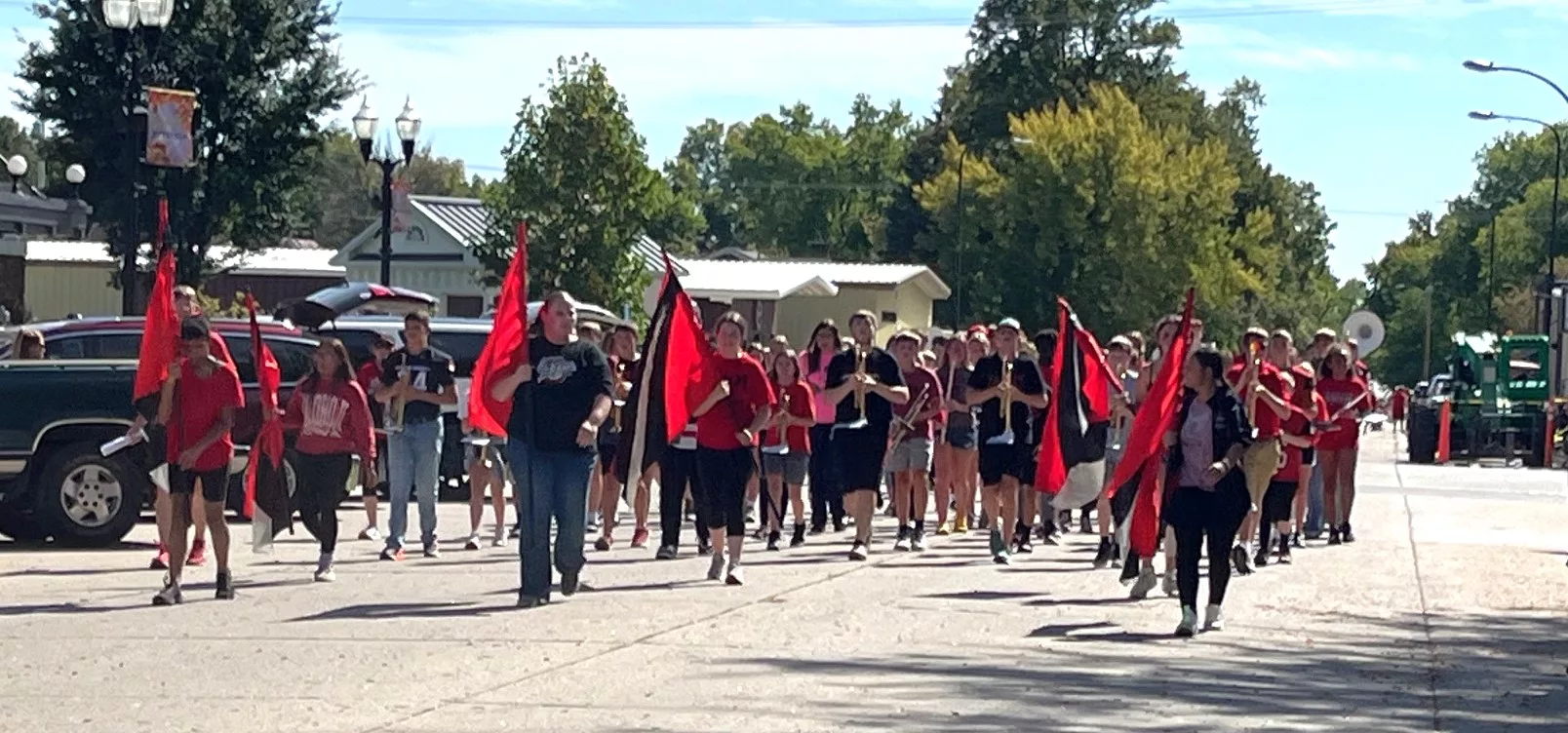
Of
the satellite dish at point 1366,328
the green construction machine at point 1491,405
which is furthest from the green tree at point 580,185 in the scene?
the green construction machine at point 1491,405

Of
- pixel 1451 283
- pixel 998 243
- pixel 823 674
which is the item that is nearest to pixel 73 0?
pixel 823 674

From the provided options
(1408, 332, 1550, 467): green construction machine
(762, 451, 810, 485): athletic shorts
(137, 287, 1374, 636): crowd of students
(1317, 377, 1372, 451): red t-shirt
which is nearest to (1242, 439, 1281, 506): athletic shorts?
(137, 287, 1374, 636): crowd of students

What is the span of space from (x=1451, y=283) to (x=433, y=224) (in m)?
82.5

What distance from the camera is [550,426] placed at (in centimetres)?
1522

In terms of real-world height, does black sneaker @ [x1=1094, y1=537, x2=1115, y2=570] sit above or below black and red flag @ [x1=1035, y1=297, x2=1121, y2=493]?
below

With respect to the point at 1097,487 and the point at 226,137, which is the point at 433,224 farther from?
the point at 1097,487

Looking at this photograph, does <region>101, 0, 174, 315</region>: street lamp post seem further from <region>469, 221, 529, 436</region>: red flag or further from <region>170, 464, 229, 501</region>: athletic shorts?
<region>170, 464, 229, 501</region>: athletic shorts

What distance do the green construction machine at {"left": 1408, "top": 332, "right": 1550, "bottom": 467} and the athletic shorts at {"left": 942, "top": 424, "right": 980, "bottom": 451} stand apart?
3050 centimetres

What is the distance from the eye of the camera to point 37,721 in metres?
10.2

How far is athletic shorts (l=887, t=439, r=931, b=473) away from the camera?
2103 cm

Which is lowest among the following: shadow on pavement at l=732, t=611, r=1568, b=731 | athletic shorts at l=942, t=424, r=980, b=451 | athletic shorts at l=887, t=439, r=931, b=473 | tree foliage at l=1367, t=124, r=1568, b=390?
shadow on pavement at l=732, t=611, r=1568, b=731

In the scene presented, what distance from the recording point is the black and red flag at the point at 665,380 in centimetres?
1708

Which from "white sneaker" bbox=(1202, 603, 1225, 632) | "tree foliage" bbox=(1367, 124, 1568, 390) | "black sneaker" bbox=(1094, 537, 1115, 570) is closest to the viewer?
"white sneaker" bbox=(1202, 603, 1225, 632)

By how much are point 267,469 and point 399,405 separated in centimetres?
198
